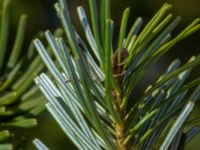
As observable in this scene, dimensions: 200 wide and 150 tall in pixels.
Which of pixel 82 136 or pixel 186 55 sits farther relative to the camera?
pixel 186 55

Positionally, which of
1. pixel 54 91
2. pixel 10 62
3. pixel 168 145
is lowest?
pixel 168 145

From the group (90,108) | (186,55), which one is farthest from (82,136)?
(186,55)

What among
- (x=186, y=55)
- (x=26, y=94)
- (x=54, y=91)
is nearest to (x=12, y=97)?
(x=26, y=94)

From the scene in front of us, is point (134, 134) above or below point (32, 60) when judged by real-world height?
below

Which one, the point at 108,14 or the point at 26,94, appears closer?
the point at 108,14

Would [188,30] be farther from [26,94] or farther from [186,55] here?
→ [186,55]

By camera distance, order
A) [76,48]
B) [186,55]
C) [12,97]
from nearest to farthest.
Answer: [76,48], [12,97], [186,55]

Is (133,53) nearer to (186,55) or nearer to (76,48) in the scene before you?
(76,48)

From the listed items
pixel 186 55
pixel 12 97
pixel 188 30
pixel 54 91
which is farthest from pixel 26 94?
pixel 186 55

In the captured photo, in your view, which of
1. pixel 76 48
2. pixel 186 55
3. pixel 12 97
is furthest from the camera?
pixel 186 55
